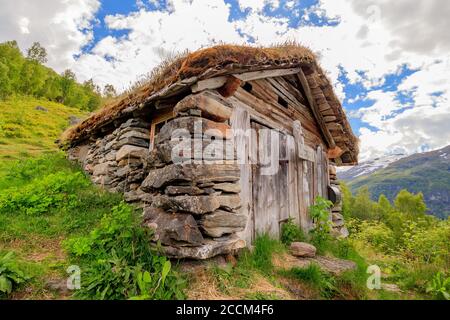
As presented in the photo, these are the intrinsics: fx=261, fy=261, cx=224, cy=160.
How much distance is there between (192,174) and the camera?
303 cm

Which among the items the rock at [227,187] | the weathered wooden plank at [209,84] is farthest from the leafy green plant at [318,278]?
the weathered wooden plank at [209,84]

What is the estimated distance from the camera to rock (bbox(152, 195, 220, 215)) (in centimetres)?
294

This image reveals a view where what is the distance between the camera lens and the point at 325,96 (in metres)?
6.44

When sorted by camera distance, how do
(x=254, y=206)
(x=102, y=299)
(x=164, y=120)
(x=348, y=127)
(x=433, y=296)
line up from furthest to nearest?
1. (x=348, y=127)
2. (x=164, y=120)
3. (x=254, y=206)
4. (x=433, y=296)
5. (x=102, y=299)

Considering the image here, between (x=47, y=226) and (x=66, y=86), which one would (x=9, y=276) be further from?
(x=66, y=86)

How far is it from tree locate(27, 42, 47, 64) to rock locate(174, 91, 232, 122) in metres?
49.9

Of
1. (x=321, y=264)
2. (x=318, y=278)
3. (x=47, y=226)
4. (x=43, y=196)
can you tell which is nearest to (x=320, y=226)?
(x=321, y=264)

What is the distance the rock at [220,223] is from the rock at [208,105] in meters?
1.28

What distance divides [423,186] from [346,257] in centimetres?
20191

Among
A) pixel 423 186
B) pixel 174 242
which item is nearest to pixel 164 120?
pixel 174 242

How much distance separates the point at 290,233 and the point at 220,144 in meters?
2.53

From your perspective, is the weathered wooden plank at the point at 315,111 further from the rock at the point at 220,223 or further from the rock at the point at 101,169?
the rock at the point at 101,169
